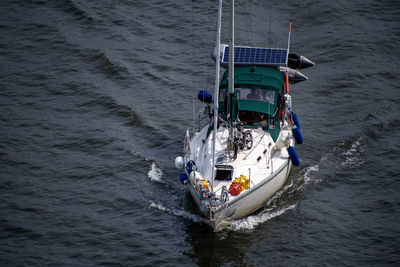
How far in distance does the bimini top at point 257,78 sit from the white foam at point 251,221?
20.8 feet

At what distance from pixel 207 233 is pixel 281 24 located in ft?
74.6

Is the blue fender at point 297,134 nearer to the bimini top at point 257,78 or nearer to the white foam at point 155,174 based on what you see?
the bimini top at point 257,78

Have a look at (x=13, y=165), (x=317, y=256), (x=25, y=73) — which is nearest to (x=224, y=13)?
(x=25, y=73)

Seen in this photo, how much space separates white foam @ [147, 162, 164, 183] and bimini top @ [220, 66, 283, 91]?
17.5 ft

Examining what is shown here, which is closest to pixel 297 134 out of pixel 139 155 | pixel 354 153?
pixel 354 153

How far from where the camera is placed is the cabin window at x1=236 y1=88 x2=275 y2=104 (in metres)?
28.0

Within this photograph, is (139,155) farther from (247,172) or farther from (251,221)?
(251,221)

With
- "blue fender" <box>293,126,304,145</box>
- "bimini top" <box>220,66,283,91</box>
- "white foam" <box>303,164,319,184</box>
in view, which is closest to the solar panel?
"bimini top" <box>220,66,283,91</box>

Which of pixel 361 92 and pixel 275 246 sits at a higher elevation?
pixel 361 92

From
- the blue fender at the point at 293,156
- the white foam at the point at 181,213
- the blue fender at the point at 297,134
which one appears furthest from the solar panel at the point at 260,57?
the white foam at the point at 181,213

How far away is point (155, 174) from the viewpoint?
92.8ft

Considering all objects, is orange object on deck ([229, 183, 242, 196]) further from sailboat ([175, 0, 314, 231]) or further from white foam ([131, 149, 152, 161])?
white foam ([131, 149, 152, 161])

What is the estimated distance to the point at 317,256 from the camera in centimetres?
2336

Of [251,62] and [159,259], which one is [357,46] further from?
[159,259]
